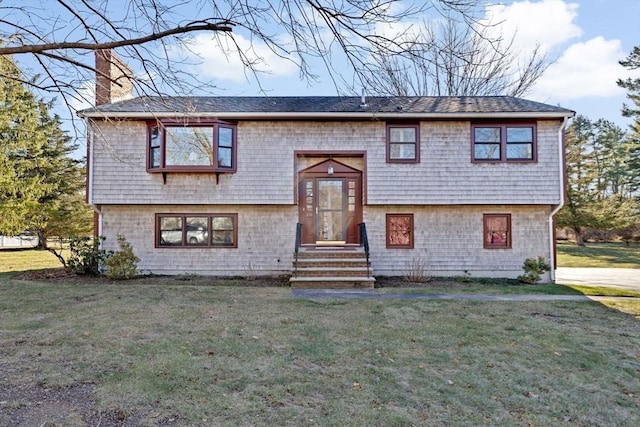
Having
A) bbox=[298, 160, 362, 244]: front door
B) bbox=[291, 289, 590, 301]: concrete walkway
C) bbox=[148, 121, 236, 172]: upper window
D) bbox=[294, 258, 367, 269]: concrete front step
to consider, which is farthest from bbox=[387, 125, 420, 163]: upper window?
bbox=[148, 121, 236, 172]: upper window

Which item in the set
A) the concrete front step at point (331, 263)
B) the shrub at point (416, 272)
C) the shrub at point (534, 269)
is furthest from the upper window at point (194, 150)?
the shrub at point (534, 269)

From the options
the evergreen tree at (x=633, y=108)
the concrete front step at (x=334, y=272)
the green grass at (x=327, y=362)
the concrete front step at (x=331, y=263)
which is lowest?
the green grass at (x=327, y=362)

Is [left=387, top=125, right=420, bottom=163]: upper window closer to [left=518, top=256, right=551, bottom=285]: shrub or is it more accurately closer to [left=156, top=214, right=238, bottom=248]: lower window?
[left=518, top=256, right=551, bottom=285]: shrub

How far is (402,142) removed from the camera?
11.2m

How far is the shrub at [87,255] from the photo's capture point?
36.2 ft

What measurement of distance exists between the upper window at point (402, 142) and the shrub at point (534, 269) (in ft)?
14.6

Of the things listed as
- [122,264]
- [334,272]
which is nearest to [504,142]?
[334,272]

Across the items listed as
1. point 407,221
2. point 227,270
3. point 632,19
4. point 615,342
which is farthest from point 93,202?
point 632,19

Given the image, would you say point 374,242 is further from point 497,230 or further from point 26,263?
point 26,263

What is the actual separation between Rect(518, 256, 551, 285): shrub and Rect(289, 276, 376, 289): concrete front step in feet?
15.7

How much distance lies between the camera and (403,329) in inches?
226

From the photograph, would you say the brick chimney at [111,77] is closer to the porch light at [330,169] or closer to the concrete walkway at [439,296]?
the concrete walkway at [439,296]

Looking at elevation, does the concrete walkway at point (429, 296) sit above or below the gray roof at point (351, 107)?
below

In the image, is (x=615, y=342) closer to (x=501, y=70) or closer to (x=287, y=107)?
(x=287, y=107)
